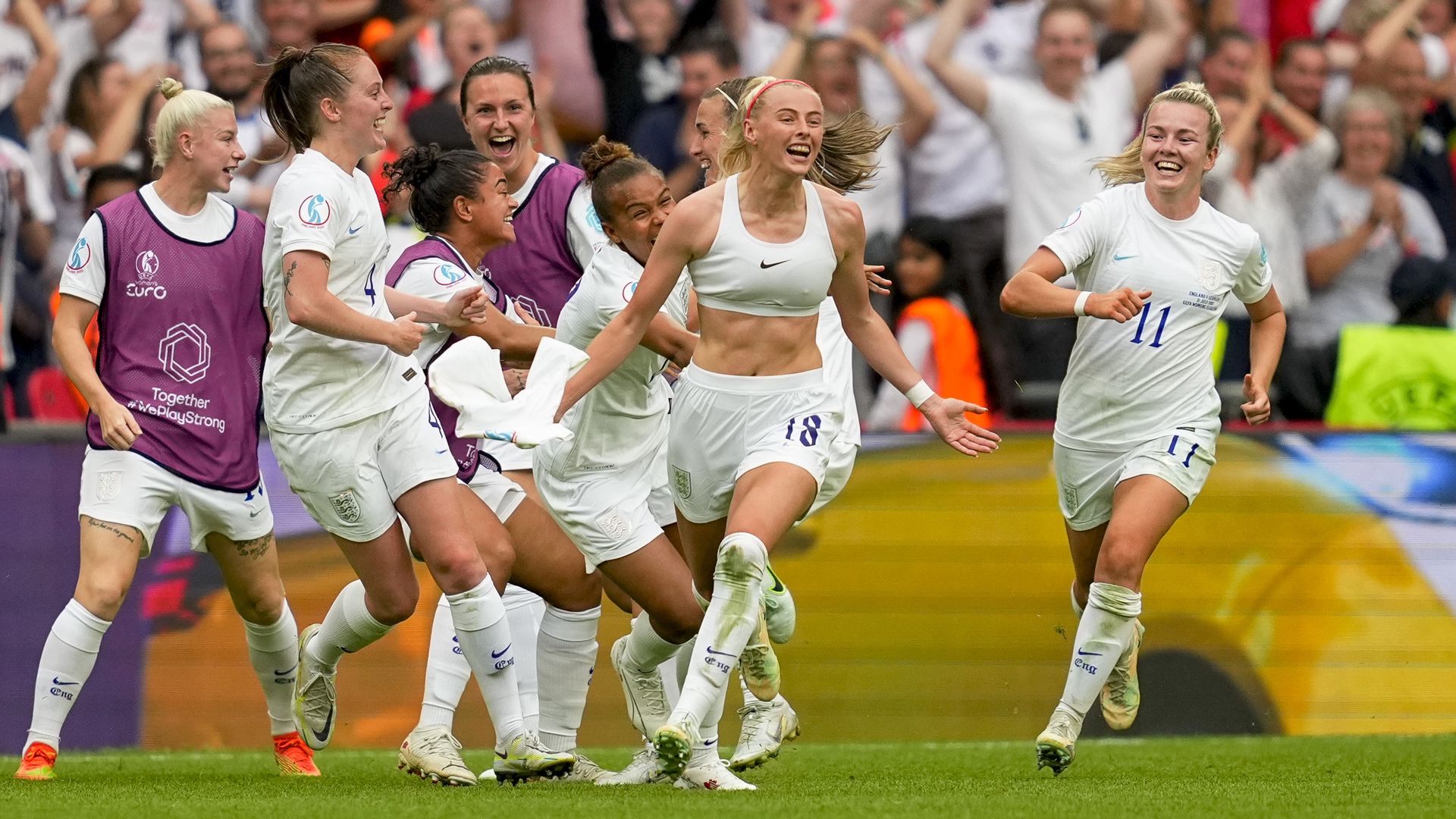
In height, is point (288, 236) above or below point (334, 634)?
above

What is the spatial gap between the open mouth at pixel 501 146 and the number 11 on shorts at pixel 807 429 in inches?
75.8

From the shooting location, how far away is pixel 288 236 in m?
5.80

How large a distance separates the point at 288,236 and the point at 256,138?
475 centimetres

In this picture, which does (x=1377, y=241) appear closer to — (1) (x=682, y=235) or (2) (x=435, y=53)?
(2) (x=435, y=53)

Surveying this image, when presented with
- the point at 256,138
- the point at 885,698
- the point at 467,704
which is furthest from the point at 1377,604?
the point at 256,138

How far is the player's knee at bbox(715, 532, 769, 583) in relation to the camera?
5.40 m

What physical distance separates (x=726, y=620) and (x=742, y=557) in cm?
21

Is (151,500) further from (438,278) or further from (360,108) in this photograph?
(360,108)

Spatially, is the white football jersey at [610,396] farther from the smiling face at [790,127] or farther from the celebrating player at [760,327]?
the smiling face at [790,127]

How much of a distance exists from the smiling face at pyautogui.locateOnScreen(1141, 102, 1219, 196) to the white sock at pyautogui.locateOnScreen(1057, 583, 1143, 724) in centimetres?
156

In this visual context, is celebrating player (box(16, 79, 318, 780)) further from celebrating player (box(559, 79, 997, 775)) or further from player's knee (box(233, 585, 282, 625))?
celebrating player (box(559, 79, 997, 775))

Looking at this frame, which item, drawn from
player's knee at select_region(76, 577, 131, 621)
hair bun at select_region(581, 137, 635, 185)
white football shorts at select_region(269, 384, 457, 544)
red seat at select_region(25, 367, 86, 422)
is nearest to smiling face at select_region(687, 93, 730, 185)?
hair bun at select_region(581, 137, 635, 185)

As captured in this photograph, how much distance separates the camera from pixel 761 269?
5746mm

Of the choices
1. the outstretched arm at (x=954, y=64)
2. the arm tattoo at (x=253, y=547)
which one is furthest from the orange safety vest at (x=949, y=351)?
the arm tattoo at (x=253, y=547)
